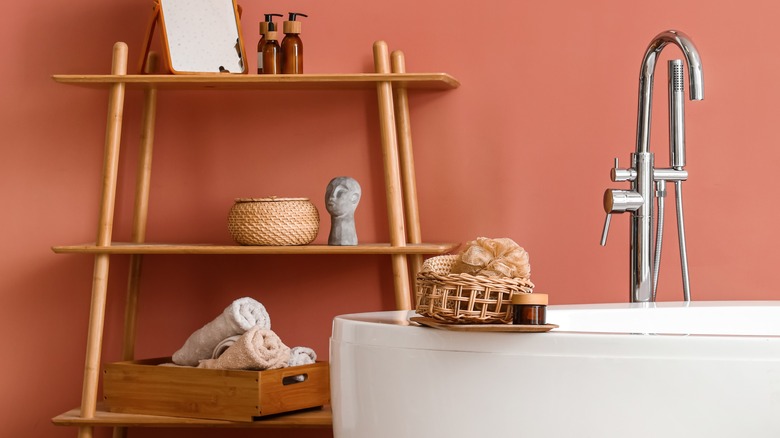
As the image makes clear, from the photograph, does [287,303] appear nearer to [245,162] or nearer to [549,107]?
[245,162]

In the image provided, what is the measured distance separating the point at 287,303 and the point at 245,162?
13.5 inches

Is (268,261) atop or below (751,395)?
atop

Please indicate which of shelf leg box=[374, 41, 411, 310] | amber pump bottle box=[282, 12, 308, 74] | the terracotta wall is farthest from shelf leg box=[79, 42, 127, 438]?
shelf leg box=[374, 41, 411, 310]

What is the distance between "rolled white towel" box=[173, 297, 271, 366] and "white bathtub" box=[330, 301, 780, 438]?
521 millimetres

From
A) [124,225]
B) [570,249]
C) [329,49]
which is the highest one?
[329,49]

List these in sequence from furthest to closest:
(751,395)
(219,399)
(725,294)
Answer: (725,294), (219,399), (751,395)

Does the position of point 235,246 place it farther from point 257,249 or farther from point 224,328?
point 224,328

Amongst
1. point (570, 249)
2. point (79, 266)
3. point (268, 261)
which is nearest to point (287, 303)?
point (268, 261)

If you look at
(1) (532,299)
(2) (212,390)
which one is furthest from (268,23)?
(1) (532,299)

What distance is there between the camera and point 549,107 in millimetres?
2186

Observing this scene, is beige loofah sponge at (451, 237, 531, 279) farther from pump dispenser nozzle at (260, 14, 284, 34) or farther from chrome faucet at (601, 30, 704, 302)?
pump dispenser nozzle at (260, 14, 284, 34)

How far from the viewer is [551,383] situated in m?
1.23

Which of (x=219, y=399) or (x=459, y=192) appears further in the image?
(x=459, y=192)

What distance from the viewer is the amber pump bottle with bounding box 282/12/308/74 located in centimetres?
208
